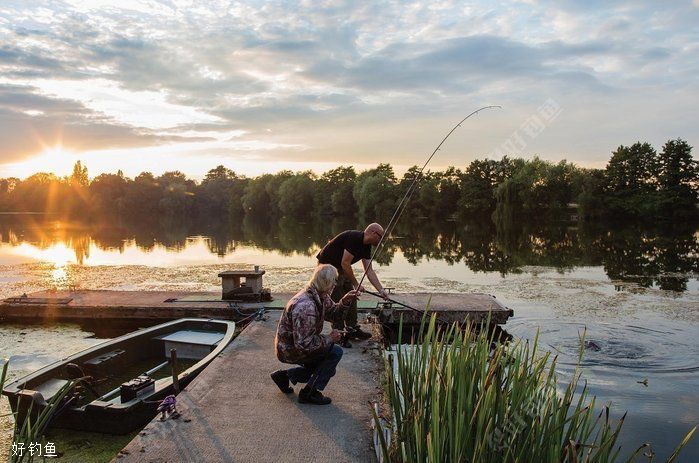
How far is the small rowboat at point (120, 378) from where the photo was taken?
5812 mm

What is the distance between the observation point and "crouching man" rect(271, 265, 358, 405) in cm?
515

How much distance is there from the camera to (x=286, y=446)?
4512mm

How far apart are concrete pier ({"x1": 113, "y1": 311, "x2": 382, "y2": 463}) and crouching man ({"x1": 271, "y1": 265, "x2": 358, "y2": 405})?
23cm

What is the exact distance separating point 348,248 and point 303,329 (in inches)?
88.2

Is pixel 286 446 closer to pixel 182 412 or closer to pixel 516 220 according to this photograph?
pixel 182 412

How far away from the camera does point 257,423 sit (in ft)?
16.4

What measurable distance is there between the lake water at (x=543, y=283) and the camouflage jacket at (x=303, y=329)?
347 centimetres

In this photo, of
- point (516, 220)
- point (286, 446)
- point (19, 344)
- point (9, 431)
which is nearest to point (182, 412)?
point (286, 446)

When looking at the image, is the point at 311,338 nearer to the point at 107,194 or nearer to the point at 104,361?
the point at 104,361

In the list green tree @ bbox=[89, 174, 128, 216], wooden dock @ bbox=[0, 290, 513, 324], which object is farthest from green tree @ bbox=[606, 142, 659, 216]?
green tree @ bbox=[89, 174, 128, 216]

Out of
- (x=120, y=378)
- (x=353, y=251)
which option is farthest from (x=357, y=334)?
(x=120, y=378)

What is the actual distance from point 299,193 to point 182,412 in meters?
76.0

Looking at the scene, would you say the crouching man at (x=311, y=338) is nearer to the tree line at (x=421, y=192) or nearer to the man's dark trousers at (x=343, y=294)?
the man's dark trousers at (x=343, y=294)

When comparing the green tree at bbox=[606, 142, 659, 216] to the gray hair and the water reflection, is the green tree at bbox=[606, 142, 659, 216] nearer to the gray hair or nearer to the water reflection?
the water reflection
